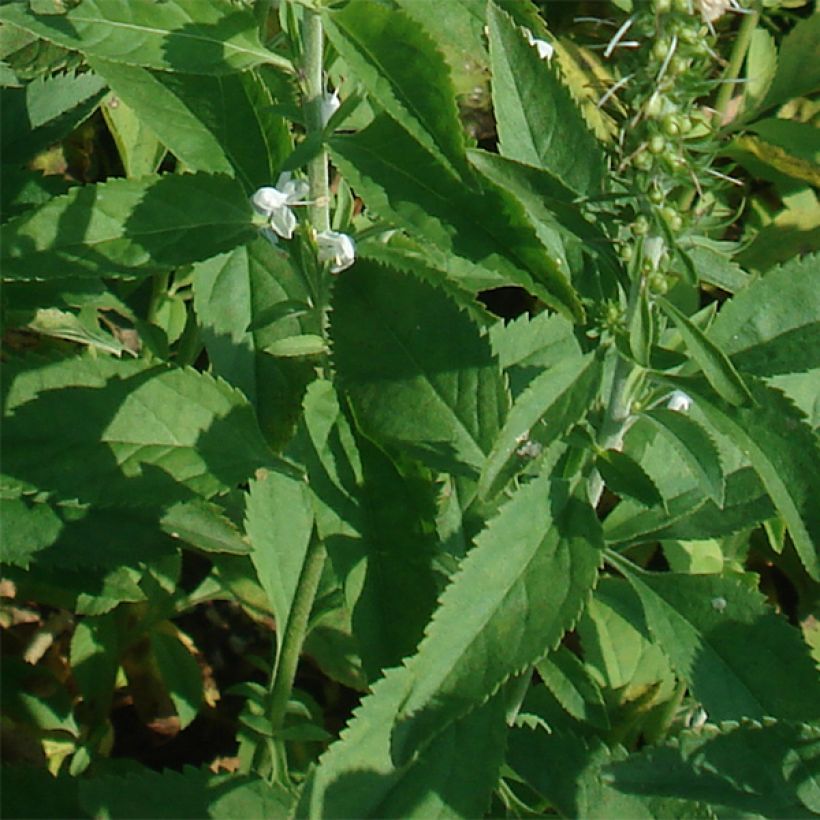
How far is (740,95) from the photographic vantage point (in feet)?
11.3

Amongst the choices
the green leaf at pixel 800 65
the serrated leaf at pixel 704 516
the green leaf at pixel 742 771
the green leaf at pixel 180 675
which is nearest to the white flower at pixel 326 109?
the serrated leaf at pixel 704 516

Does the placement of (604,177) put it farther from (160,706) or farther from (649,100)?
(160,706)

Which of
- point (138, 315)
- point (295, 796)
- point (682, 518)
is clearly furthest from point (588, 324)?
point (138, 315)

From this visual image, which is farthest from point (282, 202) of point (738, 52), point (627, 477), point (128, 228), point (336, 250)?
point (738, 52)

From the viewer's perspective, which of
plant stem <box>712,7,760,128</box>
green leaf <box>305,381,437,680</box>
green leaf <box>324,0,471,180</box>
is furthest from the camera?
plant stem <box>712,7,760,128</box>

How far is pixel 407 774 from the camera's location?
66.9 inches

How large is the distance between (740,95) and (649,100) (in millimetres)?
2290

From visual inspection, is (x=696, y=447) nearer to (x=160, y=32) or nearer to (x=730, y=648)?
(x=730, y=648)

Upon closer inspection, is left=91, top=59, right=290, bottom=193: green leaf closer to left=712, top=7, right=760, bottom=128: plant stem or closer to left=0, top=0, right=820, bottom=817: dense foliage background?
left=0, top=0, right=820, bottom=817: dense foliage background

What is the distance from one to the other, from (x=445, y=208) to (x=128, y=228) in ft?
1.58

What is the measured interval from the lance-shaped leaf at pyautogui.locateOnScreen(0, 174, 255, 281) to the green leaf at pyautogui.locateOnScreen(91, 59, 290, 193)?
0.08 meters

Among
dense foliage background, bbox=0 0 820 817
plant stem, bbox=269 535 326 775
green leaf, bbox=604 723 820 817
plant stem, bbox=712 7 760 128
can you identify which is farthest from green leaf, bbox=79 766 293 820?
plant stem, bbox=712 7 760 128

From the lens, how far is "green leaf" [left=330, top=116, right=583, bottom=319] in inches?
57.2

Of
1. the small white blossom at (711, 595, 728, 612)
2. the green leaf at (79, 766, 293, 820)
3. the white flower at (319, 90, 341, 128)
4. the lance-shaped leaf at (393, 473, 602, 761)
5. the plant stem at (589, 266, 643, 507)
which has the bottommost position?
the green leaf at (79, 766, 293, 820)
